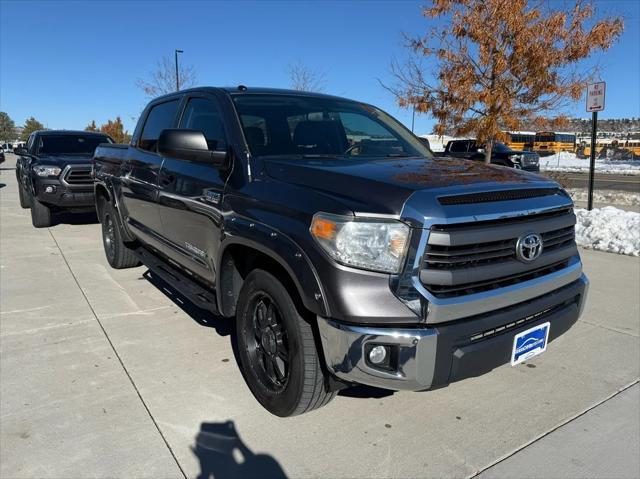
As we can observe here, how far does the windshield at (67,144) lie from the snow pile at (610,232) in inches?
349

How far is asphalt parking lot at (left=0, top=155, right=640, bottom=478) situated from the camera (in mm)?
2494

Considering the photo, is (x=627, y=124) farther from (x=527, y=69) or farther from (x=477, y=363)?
(x=477, y=363)

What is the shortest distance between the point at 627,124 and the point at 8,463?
112456 mm

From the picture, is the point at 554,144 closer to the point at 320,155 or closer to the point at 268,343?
the point at 320,155

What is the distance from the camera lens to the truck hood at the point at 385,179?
7.54 feet

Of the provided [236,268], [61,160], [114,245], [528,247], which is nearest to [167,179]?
[236,268]

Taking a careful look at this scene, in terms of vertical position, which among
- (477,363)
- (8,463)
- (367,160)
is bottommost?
(8,463)

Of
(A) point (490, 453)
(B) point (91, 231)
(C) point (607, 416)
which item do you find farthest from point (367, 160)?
(B) point (91, 231)

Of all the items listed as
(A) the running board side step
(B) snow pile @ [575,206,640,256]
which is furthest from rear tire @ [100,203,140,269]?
(B) snow pile @ [575,206,640,256]

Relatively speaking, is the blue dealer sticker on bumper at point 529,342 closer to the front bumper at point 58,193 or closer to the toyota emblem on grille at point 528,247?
the toyota emblem on grille at point 528,247

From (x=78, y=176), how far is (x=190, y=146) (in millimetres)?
→ 6319

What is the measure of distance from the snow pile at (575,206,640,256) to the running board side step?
612 cm

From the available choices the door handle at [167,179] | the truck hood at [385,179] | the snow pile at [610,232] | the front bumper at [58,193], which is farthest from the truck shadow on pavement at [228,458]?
the front bumper at [58,193]

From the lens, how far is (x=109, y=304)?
15.7 feet
